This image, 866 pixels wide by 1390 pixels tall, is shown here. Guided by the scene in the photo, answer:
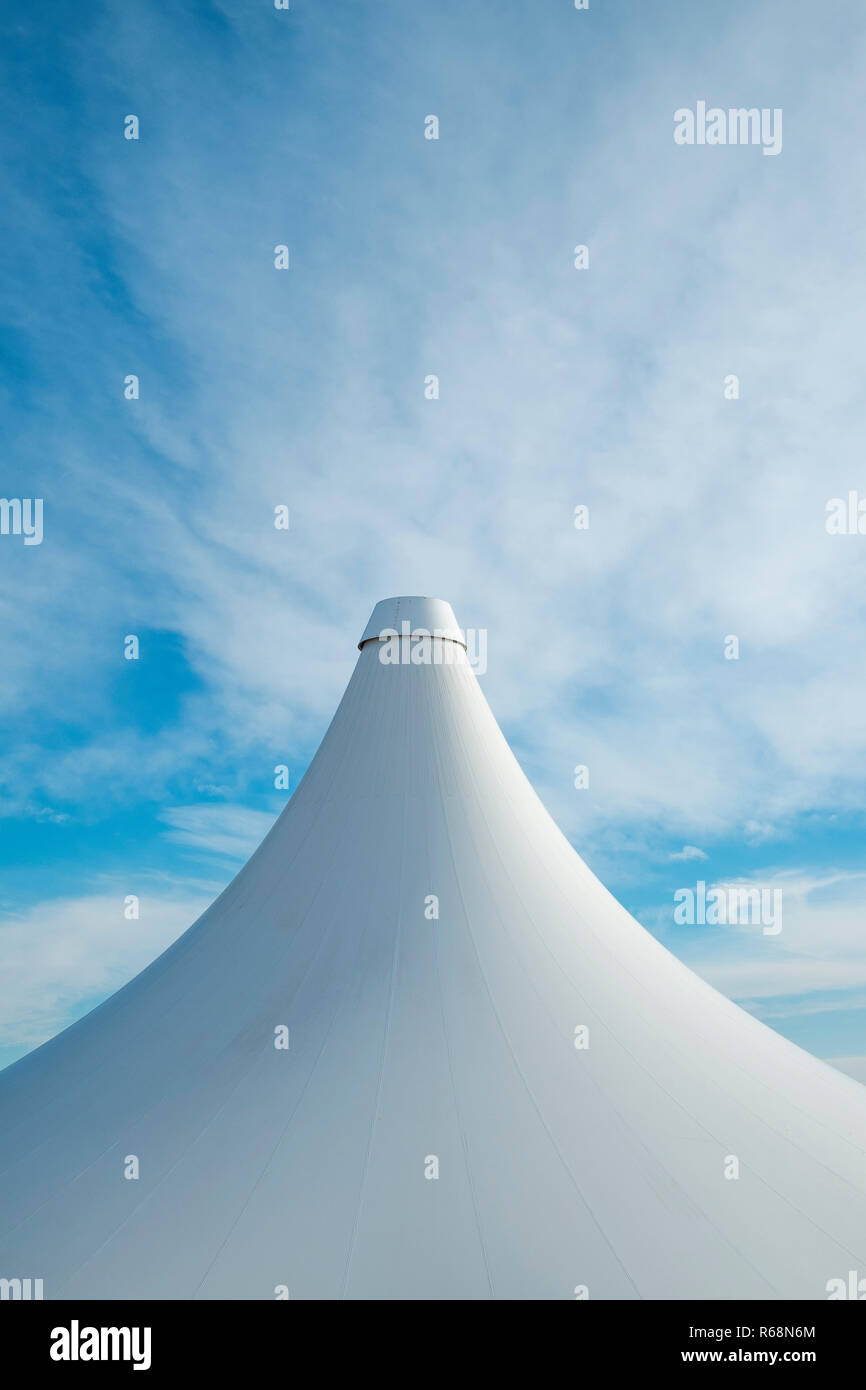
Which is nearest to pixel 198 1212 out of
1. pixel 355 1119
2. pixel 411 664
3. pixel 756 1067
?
pixel 355 1119

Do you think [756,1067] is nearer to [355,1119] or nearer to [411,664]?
[355,1119]

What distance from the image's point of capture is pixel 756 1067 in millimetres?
5852

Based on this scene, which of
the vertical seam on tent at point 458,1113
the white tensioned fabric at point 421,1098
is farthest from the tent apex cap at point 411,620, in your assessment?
the vertical seam on tent at point 458,1113

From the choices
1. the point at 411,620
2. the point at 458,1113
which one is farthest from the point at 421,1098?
the point at 411,620

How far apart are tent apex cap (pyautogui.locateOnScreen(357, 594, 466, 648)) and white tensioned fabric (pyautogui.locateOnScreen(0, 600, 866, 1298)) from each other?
1.08 m

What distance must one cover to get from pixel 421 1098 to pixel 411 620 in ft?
15.5

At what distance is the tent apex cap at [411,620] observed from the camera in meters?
8.39

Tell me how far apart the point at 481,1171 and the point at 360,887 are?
8.04ft

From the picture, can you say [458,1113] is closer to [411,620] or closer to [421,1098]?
[421,1098]

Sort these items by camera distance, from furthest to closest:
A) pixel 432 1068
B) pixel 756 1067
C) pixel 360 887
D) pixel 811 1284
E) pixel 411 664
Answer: pixel 411 664 < pixel 360 887 < pixel 756 1067 < pixel 432 1068 < pixel 811 1284

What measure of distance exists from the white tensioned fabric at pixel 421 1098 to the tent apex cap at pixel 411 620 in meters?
1.08

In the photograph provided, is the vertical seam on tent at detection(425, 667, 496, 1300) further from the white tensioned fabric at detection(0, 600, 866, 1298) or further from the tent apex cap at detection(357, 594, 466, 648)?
the tent apex cap at detection(357, 594, 466, 648)

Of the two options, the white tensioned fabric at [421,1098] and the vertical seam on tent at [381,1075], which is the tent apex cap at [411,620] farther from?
the vertical seam on tent at [381,1075]

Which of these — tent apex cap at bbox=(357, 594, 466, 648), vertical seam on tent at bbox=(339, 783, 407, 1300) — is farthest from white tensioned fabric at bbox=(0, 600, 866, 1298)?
tent apex cap at bbox=(357, 594, 466, 648)
